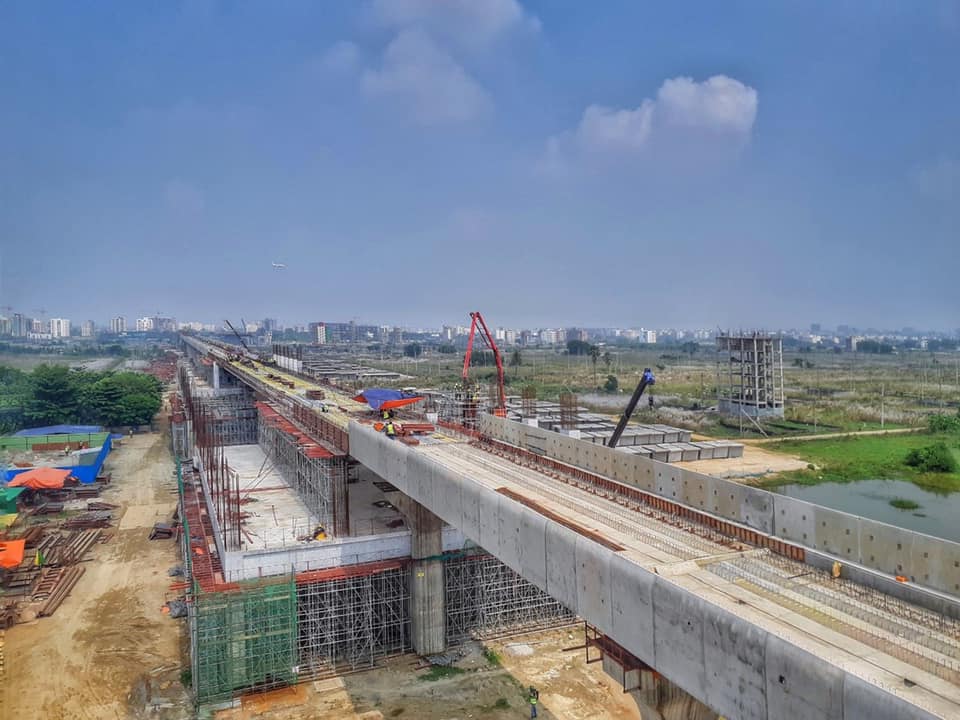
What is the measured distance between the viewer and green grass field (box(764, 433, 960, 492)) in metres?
45.7

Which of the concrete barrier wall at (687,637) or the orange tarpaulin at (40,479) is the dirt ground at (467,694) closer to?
the concrete barrier wall at (687,637)

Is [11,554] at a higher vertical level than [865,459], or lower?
higher

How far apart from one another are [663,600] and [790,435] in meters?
58.4

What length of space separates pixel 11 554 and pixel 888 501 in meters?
44.9

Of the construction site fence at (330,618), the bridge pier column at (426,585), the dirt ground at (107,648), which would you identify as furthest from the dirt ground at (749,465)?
the dirt ground at (107,648)

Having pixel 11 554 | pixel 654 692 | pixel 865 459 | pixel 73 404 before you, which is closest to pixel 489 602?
pixel 654 692

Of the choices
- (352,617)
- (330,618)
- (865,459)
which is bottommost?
(865,459)

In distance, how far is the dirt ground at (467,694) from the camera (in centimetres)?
1962

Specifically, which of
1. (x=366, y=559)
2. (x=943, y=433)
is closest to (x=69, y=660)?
(x=366, y=559)

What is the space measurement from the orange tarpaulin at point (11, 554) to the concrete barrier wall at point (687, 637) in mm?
23731

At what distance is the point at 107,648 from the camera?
2325 cm

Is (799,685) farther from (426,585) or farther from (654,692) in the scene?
(426,585)

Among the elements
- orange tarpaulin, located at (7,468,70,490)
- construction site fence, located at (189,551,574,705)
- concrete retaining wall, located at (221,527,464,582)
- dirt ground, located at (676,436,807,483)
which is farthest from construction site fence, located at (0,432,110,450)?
dirt ground, located at (676,436,807,483)

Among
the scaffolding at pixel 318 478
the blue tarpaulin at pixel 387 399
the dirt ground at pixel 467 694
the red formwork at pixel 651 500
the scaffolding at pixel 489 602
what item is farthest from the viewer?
the blue tarpaulin at pixel 387 399
